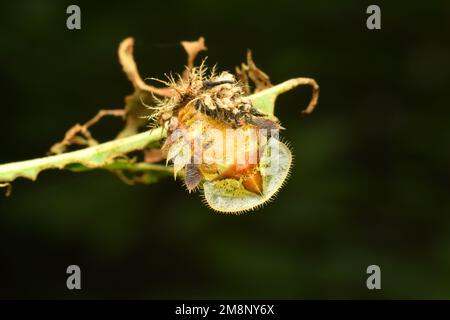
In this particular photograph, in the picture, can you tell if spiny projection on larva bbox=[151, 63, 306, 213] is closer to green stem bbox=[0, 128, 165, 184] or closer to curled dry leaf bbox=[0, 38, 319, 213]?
curled dry leaf bbox=[0, 38, 319, 213]

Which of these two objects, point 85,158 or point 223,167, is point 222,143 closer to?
point 223,167

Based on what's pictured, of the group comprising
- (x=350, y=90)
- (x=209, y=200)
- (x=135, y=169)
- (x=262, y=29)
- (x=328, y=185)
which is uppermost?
(x=262, y=29)

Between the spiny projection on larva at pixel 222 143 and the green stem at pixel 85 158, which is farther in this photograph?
the green stem at pixel 85 158

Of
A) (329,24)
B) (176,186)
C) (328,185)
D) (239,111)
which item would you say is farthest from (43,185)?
(239,111)

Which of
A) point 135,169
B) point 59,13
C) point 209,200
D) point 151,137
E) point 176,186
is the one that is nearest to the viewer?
point 209,200

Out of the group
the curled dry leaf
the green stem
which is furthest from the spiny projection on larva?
the green stem

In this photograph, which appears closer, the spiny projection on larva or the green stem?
the spiny projection on larva

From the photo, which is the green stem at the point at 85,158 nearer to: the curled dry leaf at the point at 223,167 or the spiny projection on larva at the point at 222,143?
the curled dry leaf at the point at 223,167

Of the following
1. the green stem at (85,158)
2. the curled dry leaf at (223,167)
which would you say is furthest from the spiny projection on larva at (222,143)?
the green stem at (85,158)

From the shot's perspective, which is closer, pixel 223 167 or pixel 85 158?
pixel 223 167

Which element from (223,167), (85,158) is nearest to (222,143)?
(223,167)

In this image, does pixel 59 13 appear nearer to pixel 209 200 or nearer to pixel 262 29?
pixel 262 29
